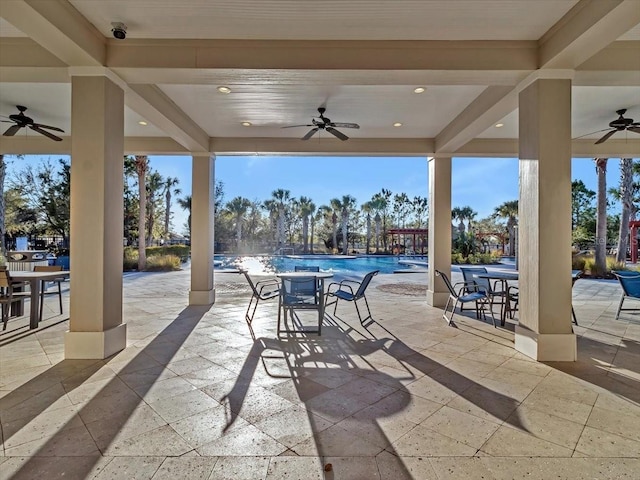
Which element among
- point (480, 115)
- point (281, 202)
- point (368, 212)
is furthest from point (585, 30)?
point (281, 202)

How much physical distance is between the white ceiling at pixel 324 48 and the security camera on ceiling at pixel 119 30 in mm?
61

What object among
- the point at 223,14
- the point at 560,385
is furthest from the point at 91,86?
the point at 560,385

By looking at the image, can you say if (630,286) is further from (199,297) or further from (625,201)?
(625,201)

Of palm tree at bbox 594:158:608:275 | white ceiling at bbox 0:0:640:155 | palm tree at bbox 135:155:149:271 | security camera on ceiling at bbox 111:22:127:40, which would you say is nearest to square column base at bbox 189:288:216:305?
white ceiling at bbox 0:0:640:155

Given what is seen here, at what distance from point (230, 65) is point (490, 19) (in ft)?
7.69

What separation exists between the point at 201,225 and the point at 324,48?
3.87 m

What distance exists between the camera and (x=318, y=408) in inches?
85.5

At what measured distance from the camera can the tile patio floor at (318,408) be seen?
162cm

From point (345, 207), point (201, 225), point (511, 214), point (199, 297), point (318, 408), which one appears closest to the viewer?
point (318, 408)

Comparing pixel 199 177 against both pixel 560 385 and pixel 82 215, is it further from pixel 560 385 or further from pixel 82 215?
pixel 560 385

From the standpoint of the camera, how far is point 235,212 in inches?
1006

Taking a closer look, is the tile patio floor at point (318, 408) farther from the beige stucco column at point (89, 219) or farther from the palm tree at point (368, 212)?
the palm tree at point (368, 212)

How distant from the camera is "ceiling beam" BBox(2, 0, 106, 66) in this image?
2.29 metres

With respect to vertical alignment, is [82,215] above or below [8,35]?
below
